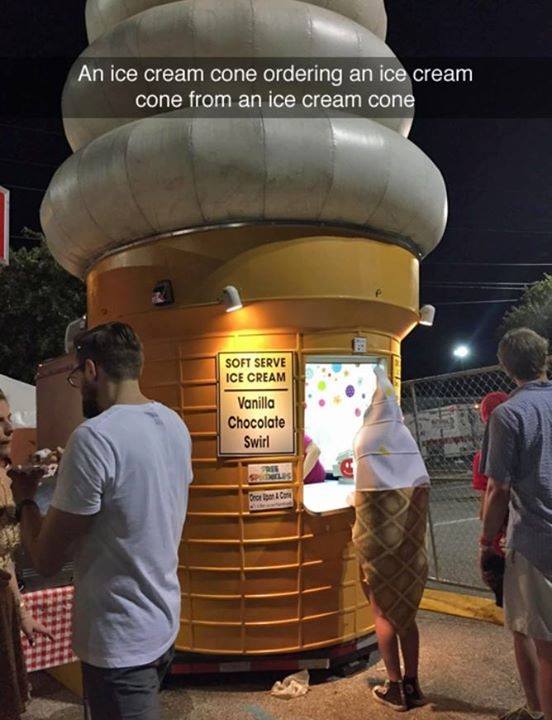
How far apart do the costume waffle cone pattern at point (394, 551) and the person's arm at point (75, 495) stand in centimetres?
262

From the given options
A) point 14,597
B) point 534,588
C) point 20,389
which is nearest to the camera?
point 14,597

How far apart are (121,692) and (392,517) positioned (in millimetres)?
2563

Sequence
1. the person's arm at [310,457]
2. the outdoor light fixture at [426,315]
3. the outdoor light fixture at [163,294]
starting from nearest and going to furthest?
the outdoor light fixture at [163,294] < the person's arm at [310,457] < the outdoor light fixture at [426,315]

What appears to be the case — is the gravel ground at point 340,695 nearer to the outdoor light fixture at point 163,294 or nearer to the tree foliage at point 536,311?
the outdoor light fixture at point 163,294

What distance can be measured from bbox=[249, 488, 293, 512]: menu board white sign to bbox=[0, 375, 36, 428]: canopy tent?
891 cm

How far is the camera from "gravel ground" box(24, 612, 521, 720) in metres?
4.14

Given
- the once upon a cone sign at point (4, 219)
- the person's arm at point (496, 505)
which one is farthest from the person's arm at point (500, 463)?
the once upon a cone sign at point (4, 219)

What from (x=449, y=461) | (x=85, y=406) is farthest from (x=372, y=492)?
(x=449, y=461)

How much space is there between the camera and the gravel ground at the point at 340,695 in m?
4.14

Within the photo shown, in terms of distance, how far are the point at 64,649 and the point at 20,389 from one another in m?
8.91

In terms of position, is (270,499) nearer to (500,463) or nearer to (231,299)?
(231,299)

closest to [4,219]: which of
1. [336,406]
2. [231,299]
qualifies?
[231,299]

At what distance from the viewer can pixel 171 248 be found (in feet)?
15.5

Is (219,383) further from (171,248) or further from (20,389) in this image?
(20,389)
